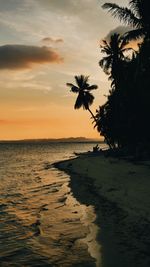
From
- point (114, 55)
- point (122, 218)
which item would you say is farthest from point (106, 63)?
point (122, 218)

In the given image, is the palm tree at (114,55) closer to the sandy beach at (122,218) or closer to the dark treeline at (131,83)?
the dark treeline at (131,83)

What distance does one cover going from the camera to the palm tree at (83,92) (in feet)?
210

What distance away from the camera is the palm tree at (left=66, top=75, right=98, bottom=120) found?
63.9 m

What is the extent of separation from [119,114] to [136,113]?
5.27 m

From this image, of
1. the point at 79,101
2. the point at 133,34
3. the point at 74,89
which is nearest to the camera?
the point at 133,34

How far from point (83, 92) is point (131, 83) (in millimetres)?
24679

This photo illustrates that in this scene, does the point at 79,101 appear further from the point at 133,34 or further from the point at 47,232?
the point at 47,232

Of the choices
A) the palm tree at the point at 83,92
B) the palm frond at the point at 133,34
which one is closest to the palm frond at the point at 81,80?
the palm tree at the point at 83,92

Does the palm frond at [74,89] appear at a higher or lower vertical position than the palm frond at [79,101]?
higher

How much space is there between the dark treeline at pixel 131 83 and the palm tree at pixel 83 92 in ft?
27.2

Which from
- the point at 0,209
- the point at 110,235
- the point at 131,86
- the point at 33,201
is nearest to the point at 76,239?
the point at 110,235

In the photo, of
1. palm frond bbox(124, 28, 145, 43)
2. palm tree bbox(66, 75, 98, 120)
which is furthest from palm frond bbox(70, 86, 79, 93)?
palm frond bbox(124, 28, 145, 43)

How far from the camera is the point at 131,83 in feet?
132

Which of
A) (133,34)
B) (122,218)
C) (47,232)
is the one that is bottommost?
(47,232)
